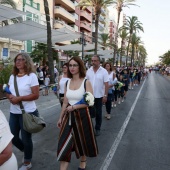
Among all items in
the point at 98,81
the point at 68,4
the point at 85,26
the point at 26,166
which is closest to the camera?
the point at 26,166

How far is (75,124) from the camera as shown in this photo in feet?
11.7

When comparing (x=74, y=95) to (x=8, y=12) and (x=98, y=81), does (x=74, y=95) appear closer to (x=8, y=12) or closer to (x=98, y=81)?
(x=98, y=81)

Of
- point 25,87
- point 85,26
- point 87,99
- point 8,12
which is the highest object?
point 85,26

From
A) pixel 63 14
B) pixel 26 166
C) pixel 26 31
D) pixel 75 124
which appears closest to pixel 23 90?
pixel 75 124

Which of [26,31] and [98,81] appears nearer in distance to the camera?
[98,81]

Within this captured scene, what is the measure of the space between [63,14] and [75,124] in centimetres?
4711

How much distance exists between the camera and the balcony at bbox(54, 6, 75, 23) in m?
46.6

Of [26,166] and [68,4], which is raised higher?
[68,4]

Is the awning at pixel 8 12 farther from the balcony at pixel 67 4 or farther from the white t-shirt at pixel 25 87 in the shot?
the balcony at pixel 67 4

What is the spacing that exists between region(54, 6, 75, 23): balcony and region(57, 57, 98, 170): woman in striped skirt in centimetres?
4492

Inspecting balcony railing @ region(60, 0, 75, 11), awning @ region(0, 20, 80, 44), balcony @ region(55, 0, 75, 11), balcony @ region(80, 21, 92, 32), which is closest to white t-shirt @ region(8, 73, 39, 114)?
awning @ region(0, 20, 80, 44)

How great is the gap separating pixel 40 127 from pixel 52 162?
0.99 meters

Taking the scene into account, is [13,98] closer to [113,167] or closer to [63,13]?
[113,167]

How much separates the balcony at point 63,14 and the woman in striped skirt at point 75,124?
4492 cm
